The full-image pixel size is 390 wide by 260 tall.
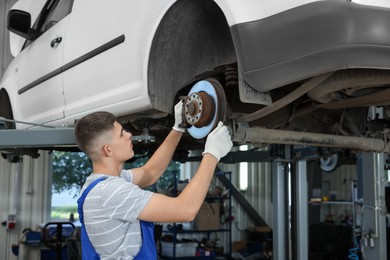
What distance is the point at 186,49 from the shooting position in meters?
2.06

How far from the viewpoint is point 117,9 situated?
2145 mm

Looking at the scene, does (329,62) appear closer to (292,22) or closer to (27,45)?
(292,22)

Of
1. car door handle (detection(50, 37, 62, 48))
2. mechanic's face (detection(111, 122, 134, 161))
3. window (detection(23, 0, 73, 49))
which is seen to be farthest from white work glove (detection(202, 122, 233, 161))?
window (detection(23, 0, 73, 49))

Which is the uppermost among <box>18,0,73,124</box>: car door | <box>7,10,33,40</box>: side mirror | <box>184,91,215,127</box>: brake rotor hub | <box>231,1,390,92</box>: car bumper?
<box>7,10,33,40</box>: side mirror

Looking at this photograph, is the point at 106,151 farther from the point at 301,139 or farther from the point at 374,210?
the point at 374,210

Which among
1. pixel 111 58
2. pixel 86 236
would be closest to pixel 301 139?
pixel 111 58

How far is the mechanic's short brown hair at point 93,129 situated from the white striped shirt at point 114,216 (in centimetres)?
12

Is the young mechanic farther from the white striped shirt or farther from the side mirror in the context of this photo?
the side mirror

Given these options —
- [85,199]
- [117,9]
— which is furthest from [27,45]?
[85,199]

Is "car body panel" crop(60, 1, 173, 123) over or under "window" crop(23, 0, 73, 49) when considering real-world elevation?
under

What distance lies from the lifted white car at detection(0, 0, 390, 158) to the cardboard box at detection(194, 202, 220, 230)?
4.20m

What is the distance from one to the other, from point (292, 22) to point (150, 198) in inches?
29.0

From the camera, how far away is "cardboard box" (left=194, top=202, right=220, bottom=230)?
7.25 meters

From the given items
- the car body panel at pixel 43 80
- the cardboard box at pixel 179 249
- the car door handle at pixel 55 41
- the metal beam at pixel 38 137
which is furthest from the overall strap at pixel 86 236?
the cardboard box at pixel 179 249
